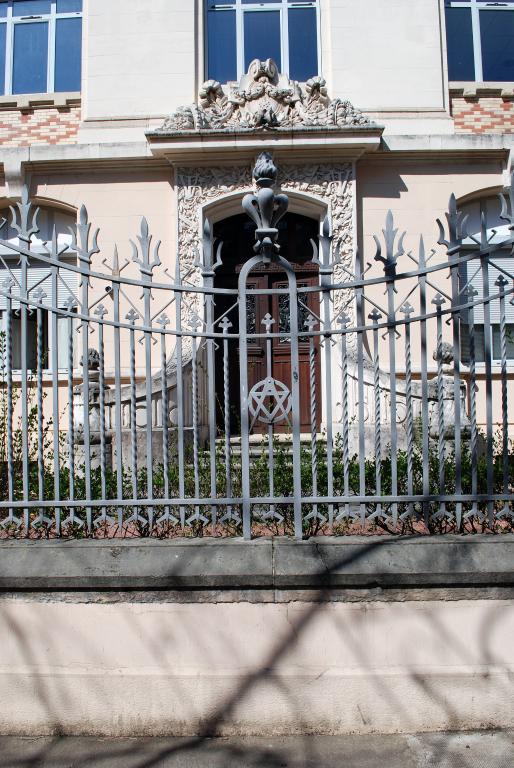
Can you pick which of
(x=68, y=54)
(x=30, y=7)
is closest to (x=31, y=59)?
(x=68, y=54)

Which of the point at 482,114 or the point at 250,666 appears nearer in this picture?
the point at 250,666

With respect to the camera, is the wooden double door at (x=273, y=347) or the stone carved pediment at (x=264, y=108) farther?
the stone carved pediment at (x=264, y=108)

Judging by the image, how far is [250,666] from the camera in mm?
3051

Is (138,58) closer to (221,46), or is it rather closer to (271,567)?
(221,46)

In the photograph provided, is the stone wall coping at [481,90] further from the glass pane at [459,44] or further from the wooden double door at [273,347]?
the wooden double door at [273,347]

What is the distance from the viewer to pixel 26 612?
3076 mm

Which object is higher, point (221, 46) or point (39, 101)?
point (221, 46)

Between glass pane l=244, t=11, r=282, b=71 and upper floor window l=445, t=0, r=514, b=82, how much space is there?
2785mm

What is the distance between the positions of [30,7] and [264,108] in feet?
16.1

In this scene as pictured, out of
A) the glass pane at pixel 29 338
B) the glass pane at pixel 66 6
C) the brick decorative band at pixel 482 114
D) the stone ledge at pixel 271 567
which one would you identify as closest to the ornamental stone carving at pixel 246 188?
the brick decorative band at pixel 482 114

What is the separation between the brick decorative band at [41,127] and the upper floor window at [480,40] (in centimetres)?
608

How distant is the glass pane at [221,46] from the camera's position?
981 cm

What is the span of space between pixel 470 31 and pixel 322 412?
22.5ft

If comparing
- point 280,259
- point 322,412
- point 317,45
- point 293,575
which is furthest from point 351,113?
point 293,575
